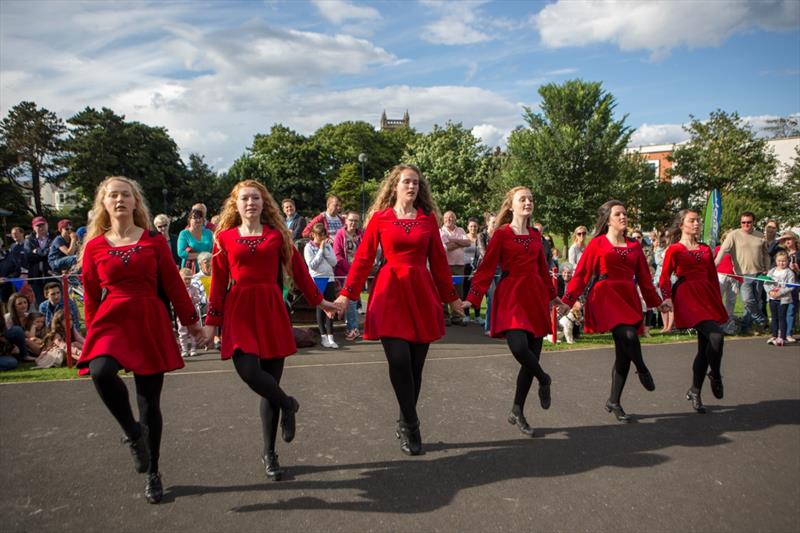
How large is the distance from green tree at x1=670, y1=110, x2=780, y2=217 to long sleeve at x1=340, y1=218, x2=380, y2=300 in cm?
3787

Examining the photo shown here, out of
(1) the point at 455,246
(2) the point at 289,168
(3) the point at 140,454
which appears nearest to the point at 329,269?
(1) the point at 455,246

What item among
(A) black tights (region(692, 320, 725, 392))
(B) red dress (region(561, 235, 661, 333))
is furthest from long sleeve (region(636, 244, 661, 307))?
(A) black tights (region(692, 320, 725, 392))

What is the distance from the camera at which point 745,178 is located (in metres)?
37.3

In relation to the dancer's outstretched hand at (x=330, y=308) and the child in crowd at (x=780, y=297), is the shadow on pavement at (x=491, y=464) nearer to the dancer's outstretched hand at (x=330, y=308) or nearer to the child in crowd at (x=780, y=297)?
the dancer's outstretched hand at (x=330, y=308)

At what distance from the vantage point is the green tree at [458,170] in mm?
46562

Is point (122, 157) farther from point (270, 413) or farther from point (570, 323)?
point (270, 413)

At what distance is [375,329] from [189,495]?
5.85ft

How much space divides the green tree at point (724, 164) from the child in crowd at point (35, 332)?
38.6 meters

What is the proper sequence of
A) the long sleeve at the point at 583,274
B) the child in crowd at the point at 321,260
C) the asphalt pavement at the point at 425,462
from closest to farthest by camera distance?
the asphalt pavement at the point at 425,462
the long sleeve at the point at 583,274
the child in crowd at the point at 321,260

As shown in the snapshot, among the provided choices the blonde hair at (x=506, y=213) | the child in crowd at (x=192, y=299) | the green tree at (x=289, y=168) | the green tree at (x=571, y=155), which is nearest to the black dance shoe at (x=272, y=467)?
A: the blonde hair at (x=506, y=213)

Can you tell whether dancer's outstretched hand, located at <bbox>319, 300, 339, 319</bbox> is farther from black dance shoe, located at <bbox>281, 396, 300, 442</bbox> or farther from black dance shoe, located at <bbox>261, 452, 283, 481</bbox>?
black dance shoe, located at <bbox>261, 452, 283, 481</bbox>

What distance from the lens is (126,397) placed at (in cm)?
370

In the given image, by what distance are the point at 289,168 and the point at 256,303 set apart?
56.7 meters

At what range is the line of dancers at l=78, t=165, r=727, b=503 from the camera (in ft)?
12.6
